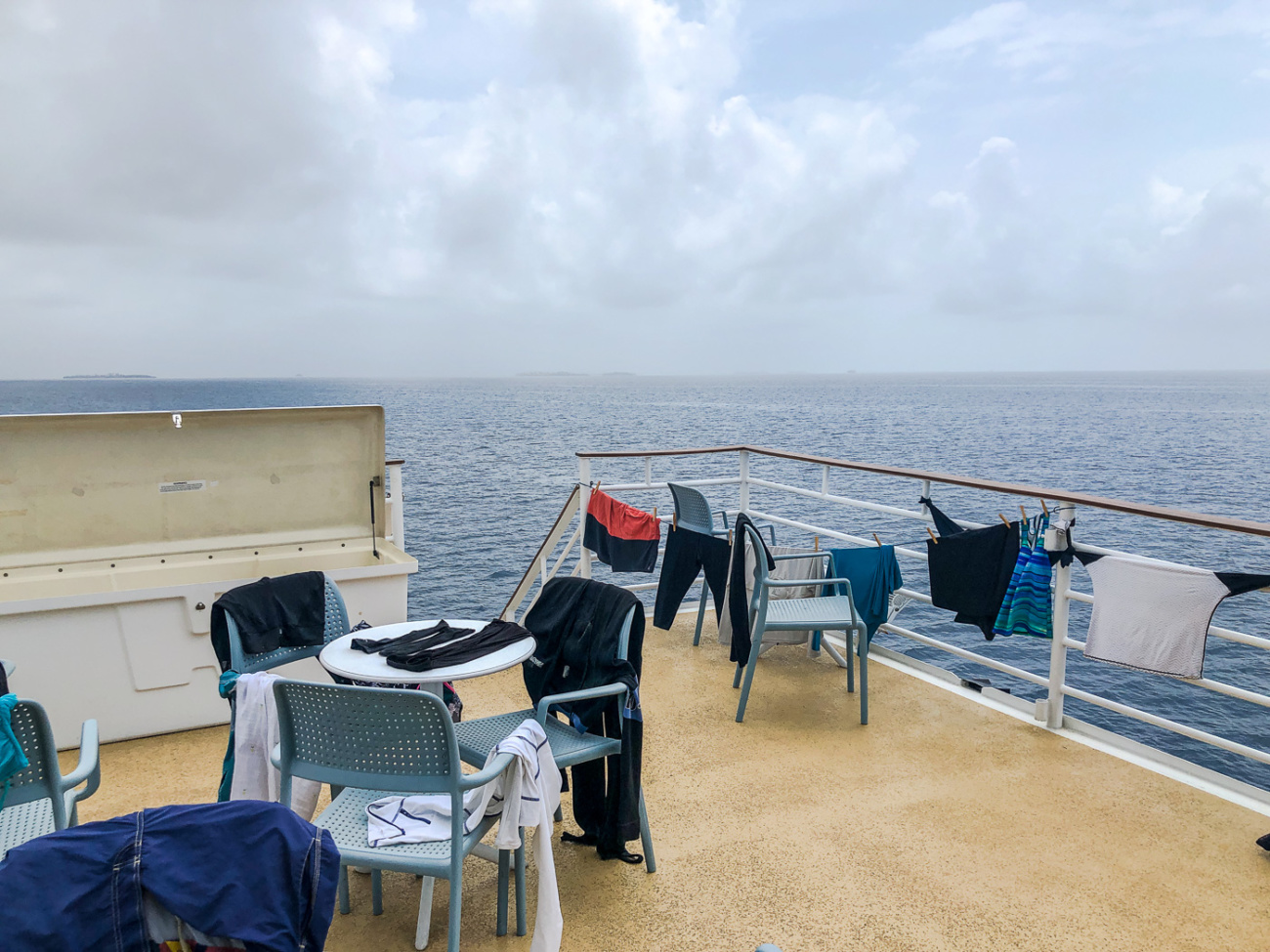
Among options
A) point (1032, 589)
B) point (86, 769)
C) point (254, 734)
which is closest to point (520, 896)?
point (254, 734)

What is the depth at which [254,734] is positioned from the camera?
2105 mm

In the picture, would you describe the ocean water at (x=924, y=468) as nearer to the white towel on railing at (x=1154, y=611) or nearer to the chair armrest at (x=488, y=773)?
the white towel on railing at (x=1154, y=611)

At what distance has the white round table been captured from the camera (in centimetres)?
236

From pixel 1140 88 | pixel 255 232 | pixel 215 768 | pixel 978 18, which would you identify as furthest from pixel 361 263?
pixel 215 768

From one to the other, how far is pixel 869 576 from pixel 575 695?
83.6 inches

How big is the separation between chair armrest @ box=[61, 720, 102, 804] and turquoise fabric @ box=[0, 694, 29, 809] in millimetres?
105

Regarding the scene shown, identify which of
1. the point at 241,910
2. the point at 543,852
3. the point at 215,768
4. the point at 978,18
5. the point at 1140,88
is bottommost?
the point at 215,768

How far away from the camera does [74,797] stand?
205cm

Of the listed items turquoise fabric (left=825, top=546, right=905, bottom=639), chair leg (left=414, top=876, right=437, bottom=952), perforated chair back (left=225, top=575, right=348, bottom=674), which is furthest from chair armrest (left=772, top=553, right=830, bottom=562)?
chair leg (left=414, top=876, right=437, bottom=952)

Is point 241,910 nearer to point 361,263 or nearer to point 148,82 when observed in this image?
point 148,82

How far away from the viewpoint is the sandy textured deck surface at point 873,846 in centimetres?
229

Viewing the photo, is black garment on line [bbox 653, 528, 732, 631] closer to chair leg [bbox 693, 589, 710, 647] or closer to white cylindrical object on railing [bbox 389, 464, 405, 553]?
chair leg [bbox 693, 589, 710, 647]

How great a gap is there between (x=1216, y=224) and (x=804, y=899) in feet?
308

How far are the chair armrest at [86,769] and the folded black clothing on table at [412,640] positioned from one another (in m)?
0.76
